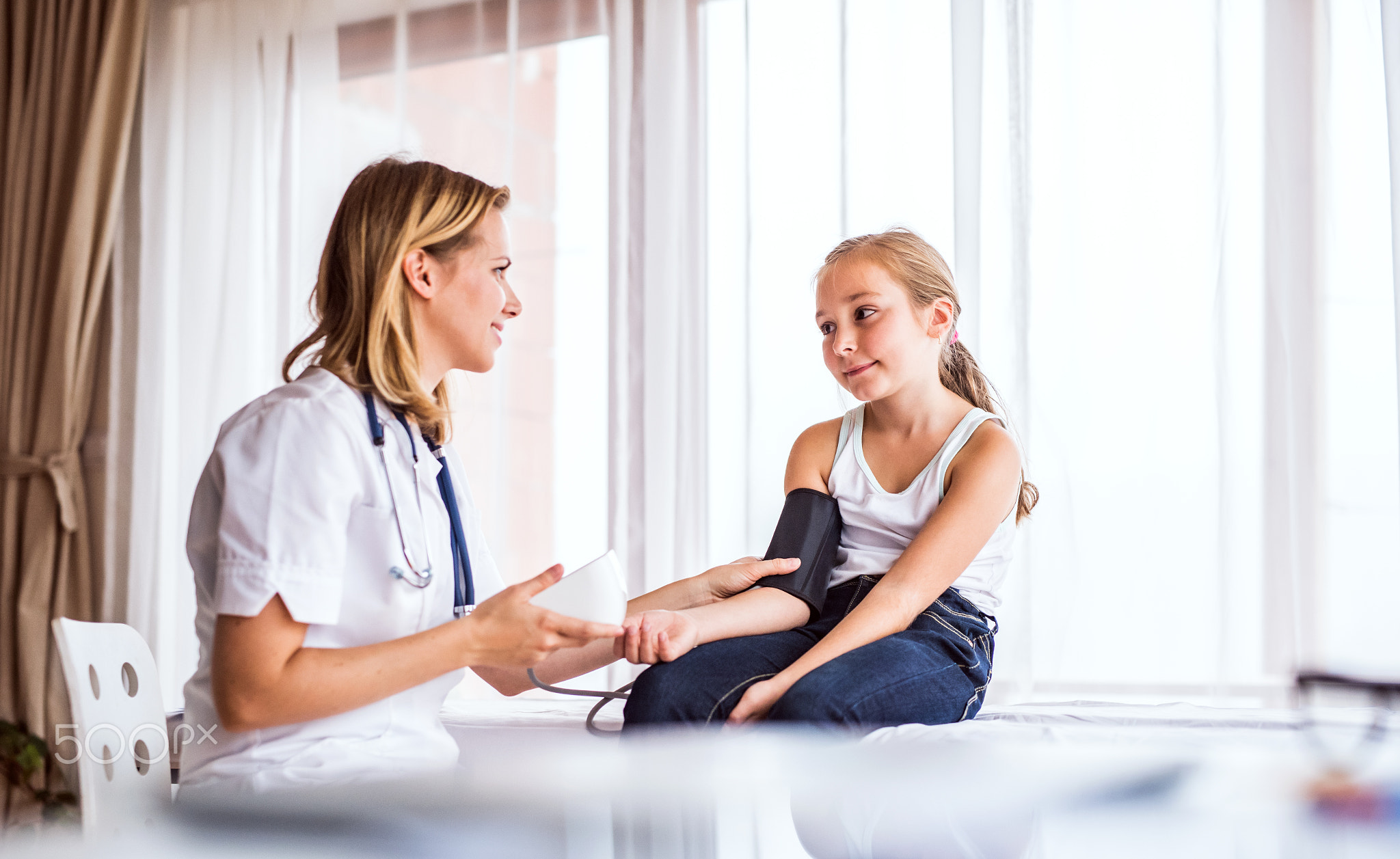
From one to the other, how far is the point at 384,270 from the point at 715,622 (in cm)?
58

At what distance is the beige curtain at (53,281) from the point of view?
2.71 metres

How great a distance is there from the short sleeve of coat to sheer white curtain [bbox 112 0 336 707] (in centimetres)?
181

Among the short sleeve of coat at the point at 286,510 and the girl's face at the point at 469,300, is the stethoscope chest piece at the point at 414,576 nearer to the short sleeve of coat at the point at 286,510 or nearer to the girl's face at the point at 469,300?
the short sleeve of coat at the point at 286,510

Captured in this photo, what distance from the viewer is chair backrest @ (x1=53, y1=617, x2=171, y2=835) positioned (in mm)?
992

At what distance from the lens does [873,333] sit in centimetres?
142

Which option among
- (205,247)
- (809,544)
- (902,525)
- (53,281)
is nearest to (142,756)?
(809,544)

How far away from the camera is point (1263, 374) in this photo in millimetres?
1902

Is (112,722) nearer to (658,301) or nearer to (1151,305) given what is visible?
(658,301)

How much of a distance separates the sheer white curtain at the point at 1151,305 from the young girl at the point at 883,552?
490mm

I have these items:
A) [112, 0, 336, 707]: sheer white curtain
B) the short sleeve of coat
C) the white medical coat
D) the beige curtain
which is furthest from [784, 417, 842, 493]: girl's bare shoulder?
the beige curtain

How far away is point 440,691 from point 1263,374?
160 centimetres

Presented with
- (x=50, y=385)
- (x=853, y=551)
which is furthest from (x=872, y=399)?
(x=50, y=385)

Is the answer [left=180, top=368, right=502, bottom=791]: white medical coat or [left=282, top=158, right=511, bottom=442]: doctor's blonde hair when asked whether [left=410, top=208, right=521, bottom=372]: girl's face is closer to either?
[left=282, top=158, right=511, bottom=442]: doctor's blonde hair

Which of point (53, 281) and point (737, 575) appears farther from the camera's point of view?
point (53, 281)
